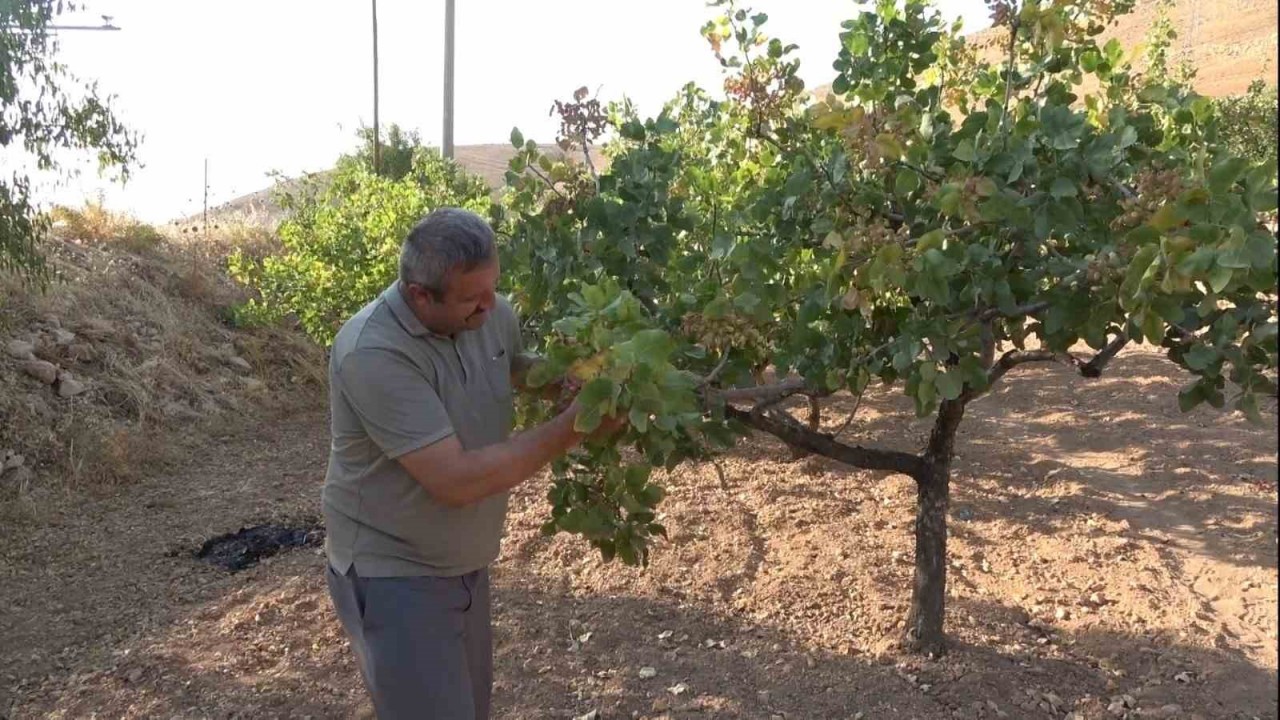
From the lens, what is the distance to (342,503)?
90.8 inches

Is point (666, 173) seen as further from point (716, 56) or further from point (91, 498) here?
point (91, 498)

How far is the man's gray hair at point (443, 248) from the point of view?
2.06 meters

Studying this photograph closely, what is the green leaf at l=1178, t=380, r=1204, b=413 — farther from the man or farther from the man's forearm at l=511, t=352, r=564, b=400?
the man's forearm at l=511, t=352, r=564, b=400

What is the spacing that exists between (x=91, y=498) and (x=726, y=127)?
4.79 meters

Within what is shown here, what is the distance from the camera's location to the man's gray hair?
81.2 inches

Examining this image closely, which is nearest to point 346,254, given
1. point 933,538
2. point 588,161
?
point 588,161

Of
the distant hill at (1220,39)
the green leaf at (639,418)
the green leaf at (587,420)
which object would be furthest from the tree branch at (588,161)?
the distant hill at (1220,39)

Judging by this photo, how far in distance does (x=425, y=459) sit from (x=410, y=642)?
18.3 inches

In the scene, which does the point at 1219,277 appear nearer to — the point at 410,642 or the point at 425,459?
the point at 425,459

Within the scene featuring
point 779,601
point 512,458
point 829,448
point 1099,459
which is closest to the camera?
point 512,458

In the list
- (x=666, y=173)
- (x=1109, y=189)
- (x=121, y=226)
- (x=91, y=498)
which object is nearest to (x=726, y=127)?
(x=666, y=173)

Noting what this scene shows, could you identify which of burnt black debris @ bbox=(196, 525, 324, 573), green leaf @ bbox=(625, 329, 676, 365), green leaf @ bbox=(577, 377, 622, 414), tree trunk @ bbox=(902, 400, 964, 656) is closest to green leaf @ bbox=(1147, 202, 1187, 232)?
green leaf @ bbox=(625, 329, 676, 365)

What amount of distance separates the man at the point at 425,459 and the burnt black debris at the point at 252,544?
3100 mm

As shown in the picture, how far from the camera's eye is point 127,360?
315 inches
